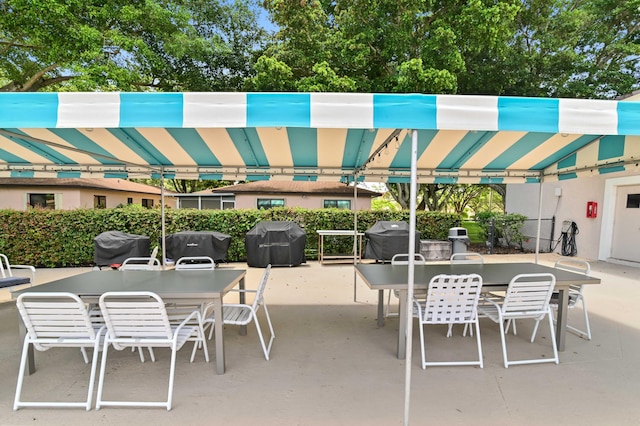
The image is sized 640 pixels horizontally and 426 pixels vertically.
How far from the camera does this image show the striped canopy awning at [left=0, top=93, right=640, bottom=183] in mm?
2148

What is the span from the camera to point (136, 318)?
234cm

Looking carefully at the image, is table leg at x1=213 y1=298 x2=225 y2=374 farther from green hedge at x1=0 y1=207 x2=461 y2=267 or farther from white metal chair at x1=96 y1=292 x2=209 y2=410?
green hedge at x1=0 y1=207 x2=461 y2=267

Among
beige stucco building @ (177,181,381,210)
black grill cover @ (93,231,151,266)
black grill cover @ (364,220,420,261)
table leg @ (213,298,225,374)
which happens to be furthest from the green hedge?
table leg @ (213,298,225,374)

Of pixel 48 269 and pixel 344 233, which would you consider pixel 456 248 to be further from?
pixel 48 269

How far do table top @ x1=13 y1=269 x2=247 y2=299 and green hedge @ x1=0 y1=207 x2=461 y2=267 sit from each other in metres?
4.61

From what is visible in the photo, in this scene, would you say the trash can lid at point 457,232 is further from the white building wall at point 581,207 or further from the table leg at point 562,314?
the table leg at point 562,314

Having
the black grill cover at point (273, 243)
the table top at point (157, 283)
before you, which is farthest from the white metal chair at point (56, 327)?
the black grill cover at point (273, 243)

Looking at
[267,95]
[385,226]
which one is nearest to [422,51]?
[385,226]

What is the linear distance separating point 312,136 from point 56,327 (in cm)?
296

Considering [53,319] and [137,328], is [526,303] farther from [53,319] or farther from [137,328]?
[53,319]

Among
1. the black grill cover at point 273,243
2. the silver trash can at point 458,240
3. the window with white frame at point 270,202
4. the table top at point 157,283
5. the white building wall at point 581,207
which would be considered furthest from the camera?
the window with white frame at point 270,202

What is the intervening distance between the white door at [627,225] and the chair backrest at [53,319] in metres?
11.4

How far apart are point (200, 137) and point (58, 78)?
11.3 meters

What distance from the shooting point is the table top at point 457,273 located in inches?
121
